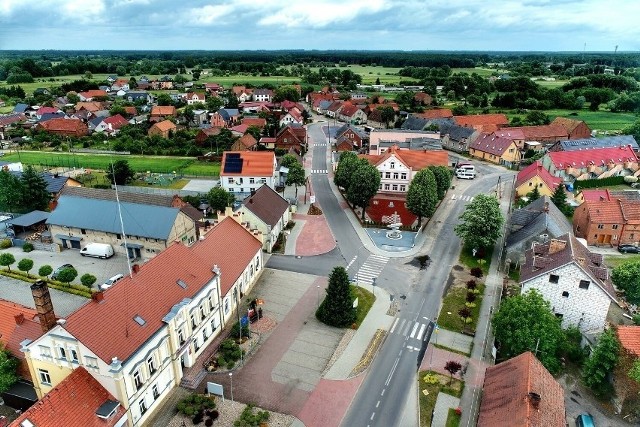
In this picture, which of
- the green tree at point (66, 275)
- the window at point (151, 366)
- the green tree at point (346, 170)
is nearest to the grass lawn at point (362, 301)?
the window at point (151, 366)

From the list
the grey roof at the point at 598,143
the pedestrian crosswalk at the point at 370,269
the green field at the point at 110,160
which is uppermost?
the grey roof at the point at 598,143

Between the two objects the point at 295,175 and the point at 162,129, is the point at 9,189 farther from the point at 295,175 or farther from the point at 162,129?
the point at 162,129

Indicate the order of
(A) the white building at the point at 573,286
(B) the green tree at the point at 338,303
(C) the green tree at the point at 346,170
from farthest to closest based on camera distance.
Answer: (C) the green tree at the point at 346,170, (B) the green tree at the point at 338,303, (A) the white building at the point at 573,286

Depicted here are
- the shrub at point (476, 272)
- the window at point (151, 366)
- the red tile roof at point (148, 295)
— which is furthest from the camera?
the shrub at point (476, 272)

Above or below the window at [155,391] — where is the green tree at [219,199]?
above

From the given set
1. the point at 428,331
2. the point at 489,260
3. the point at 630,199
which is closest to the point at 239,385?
the point at 428,331

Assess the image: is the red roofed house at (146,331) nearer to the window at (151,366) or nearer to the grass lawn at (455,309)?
the window at (151,366)
